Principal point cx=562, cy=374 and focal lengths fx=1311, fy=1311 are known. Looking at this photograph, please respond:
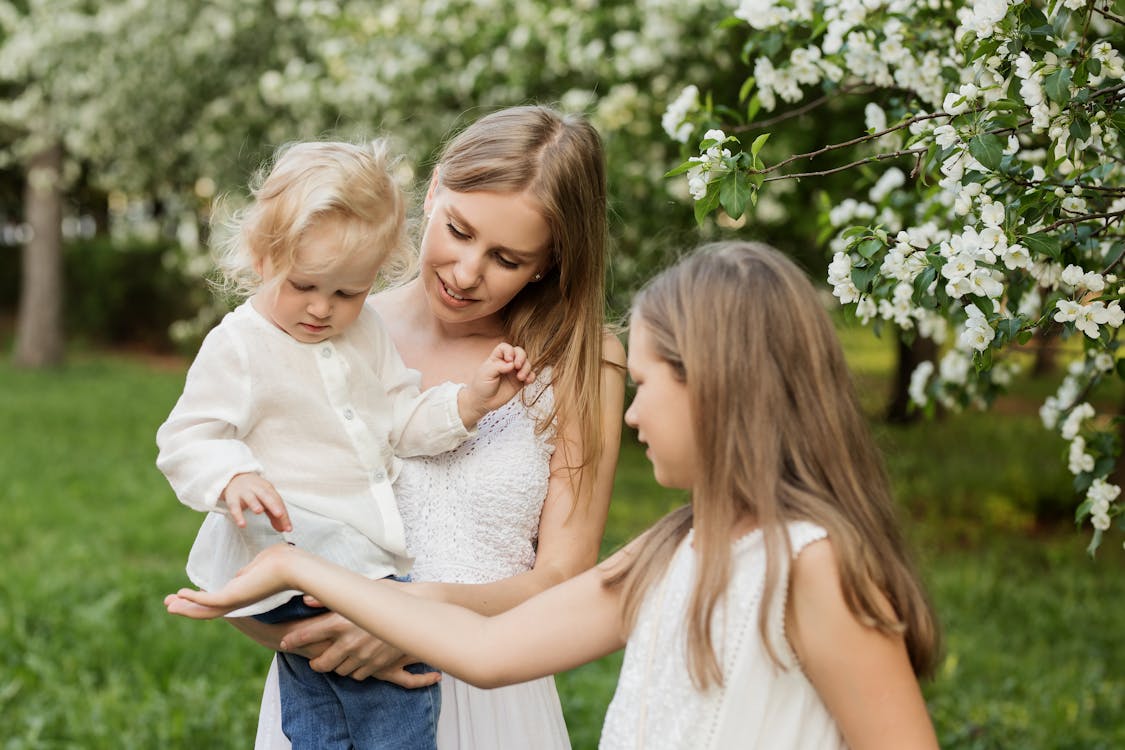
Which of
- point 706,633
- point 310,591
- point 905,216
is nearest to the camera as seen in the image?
point 706,633

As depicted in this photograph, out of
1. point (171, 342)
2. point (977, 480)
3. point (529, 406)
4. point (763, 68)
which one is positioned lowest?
point (171, 342)

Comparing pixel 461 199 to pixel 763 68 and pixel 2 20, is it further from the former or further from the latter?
pixel 2 20

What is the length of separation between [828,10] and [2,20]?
10.0m

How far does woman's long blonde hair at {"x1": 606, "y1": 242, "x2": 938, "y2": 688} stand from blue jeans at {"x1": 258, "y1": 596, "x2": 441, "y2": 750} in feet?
2.32

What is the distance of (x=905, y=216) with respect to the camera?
4.02 m

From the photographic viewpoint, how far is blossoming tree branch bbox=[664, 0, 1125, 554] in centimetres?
215

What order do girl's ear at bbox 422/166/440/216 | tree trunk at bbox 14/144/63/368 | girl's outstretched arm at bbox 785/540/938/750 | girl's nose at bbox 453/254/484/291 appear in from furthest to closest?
tree trunk at bbox 14/144/63/368 → girl's ear at bbox 422/166/440/216 → girl's nose at bbox 453/254/484/291 → girl's outstretched arm at bbox 785/540/938/750

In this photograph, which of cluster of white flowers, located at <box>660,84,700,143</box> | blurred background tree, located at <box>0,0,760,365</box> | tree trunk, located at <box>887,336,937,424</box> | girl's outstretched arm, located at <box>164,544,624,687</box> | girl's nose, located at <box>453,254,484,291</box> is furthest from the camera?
tree trunk, located at <box>887,336,937,424</box>

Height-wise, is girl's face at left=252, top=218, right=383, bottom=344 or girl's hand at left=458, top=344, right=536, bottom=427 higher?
girl's face at left=252, top=218, right=383, bottom=344

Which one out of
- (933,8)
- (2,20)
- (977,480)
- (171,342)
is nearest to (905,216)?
(933,8)

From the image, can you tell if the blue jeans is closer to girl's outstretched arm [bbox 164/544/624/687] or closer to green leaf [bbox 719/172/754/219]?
girl's outstretched arm [bbox 164/544/624/687]

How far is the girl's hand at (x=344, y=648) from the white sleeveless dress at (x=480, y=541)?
0.83 ft

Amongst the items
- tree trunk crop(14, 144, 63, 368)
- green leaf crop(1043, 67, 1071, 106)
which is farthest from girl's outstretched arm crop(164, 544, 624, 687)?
tree trunk crop(14, 144, 63, 368)

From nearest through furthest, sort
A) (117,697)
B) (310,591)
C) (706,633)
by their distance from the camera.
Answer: (706,633), (310,591), (117,697)
